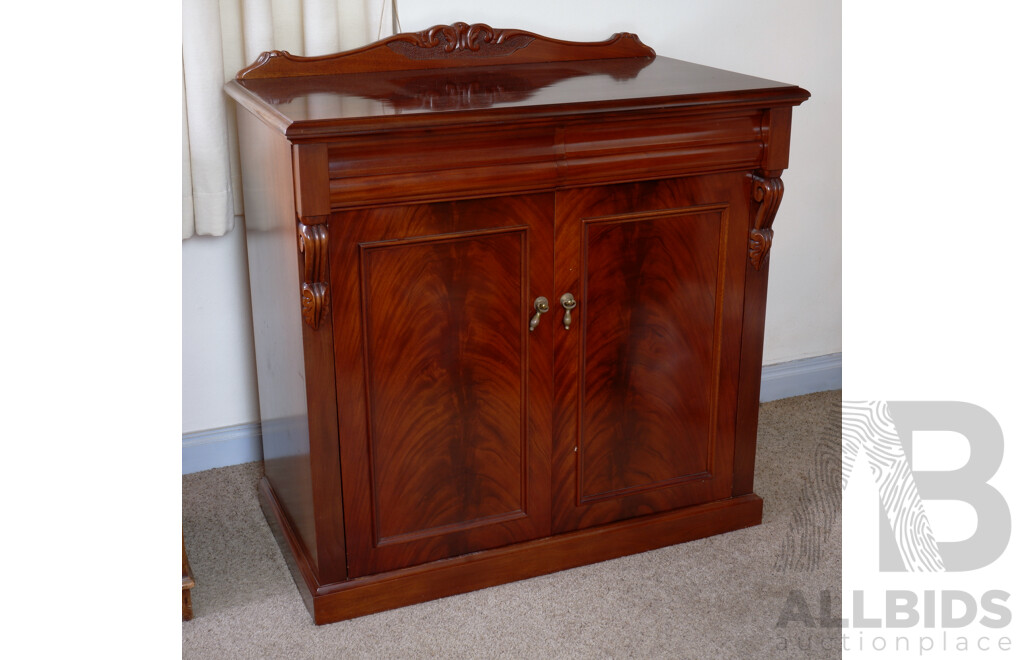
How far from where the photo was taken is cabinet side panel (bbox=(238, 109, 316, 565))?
1.73 meters

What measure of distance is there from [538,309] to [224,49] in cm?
91

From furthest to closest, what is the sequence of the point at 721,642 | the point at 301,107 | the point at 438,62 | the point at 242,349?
the point at 242,349, the point at 438,62, the point at 721,642, the point at 301,107

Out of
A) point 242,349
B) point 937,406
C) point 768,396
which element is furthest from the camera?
point 768,396

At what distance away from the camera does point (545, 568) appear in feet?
6.59

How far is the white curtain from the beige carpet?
0.75 meters

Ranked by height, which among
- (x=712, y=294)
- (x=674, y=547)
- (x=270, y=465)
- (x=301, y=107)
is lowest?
(x=674, y=547)

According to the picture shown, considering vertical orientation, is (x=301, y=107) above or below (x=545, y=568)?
above

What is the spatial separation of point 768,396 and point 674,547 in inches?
36.3

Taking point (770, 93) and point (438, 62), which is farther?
point (438, 62)

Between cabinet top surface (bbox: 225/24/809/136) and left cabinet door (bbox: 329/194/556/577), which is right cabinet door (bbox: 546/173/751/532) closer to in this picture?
left cabinet door (bbox: 329/194/556/577)

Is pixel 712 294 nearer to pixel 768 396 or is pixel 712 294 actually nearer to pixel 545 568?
pixel 545 568

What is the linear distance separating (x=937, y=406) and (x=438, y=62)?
1522 mm

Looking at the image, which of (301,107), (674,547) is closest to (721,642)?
(674,547)

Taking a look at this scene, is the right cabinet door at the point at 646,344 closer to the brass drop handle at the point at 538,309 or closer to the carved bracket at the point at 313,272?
the brass drop handle at the point at 538,309
